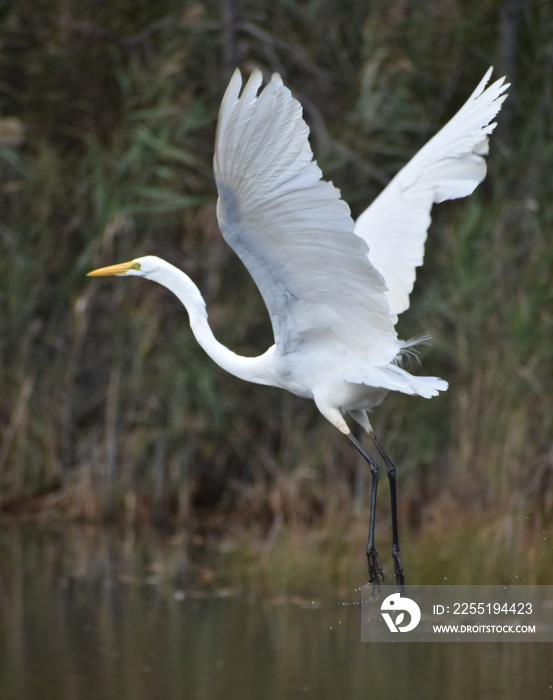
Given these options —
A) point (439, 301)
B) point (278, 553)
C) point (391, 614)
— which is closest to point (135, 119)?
point (439, 301)

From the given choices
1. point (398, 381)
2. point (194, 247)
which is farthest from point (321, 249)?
point (194, 247)

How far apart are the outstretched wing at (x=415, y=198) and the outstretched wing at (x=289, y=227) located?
0.42m

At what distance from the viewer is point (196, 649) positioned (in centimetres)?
683

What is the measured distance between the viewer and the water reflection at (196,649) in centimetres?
625

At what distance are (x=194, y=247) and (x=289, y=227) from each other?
5.37 meters

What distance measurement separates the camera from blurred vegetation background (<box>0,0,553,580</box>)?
856 centimetres

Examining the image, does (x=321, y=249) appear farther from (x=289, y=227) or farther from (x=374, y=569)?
(x=374, y=569)

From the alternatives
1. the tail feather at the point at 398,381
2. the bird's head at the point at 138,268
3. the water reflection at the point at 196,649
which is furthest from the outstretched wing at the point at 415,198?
the water reflection at the point at 196,649

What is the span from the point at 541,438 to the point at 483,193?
2.43m

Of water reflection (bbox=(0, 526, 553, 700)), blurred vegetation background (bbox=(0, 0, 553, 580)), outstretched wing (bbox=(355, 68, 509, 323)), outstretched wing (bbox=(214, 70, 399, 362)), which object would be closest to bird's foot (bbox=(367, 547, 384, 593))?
outstretched wing (bbox=(214, 70, 399, 362))

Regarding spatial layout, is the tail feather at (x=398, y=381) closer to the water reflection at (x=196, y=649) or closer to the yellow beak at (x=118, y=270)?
the yellow beak at (x=118, y=270)

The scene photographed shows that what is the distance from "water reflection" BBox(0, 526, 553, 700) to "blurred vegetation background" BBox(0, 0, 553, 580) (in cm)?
87

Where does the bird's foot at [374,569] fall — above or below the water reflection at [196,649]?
above

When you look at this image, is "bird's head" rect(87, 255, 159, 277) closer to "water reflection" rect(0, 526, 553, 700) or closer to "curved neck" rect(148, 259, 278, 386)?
"curved neck" rect(148, 259, 278, 386)
